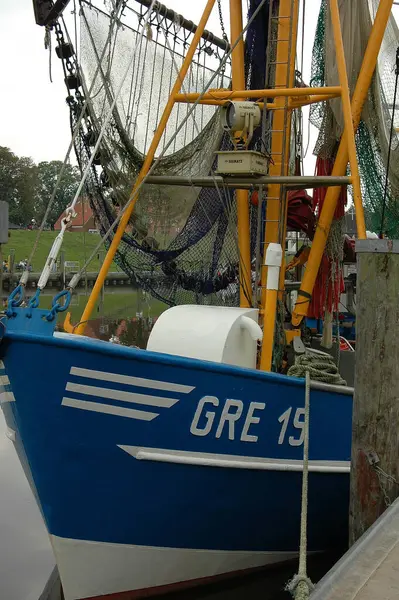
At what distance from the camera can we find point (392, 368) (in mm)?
5070

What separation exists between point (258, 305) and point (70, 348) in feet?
9.24

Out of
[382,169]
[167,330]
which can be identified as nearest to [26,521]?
[167,330]

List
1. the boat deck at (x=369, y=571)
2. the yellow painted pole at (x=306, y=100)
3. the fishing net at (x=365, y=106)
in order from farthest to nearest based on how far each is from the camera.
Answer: the fishing net at (x=365, y=106) < the yellow painted pole at (x=306, y=100) < the boat deck at (x=369, y=571)

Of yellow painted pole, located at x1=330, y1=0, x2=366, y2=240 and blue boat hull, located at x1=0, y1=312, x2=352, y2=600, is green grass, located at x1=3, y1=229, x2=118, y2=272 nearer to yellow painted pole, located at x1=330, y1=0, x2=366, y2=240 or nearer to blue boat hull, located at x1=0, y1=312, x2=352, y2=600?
yellow painted pole, located at x1=330, y1=0, x2=366, y2=240

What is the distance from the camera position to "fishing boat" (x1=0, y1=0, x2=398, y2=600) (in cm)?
500

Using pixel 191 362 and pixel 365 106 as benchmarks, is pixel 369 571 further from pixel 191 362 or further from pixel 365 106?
pixel 365 106

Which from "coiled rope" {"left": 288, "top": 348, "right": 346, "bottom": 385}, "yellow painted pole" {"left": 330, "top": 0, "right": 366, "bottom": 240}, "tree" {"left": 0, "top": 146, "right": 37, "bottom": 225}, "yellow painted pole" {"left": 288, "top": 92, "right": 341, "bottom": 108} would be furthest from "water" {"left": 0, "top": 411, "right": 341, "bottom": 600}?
"tree" {"left": 0, "top": 146, "right": 37, "bottom": 225}

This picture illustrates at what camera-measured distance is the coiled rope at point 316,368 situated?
5906 mm

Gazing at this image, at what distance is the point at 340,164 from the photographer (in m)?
6.93

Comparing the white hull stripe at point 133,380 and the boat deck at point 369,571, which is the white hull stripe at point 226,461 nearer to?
the white hull stripe at point 133,380

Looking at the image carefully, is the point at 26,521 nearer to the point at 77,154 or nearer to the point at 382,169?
the point at 77,154

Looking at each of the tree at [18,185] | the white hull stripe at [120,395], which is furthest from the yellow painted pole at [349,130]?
the tree at [18,185]

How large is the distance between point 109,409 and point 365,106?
13.9 ft

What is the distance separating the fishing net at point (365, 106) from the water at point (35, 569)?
3907 millimetres
